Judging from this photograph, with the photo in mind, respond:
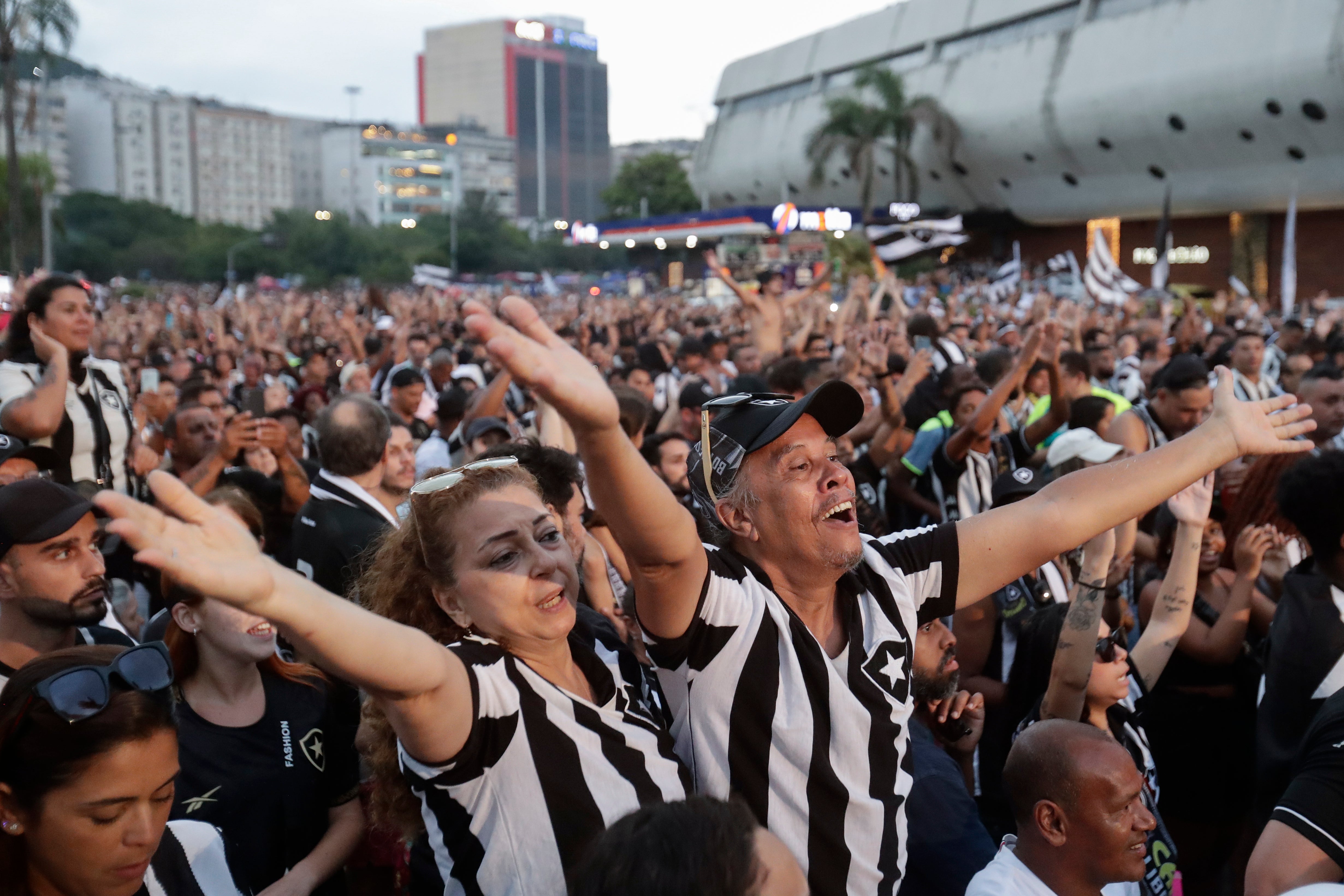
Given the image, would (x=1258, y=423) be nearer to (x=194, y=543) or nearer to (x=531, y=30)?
(x=194, y=543)

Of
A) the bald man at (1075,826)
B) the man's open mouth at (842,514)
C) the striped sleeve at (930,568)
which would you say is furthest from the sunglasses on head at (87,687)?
the bald man at (1075,826)

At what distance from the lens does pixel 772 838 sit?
5.56 ft

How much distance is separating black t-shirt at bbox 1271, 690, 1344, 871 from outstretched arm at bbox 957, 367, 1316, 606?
60 centimetres

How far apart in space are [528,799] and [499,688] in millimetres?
212

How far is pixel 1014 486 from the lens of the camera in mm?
4301

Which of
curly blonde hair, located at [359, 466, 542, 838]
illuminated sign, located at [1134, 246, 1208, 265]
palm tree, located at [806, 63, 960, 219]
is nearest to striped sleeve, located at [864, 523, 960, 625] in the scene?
curly blonde hair, located at [359, 466, 542, 838]

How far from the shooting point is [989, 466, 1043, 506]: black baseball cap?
4227mm

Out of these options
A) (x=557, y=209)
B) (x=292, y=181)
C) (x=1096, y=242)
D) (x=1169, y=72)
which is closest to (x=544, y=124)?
(x=557, y=209)

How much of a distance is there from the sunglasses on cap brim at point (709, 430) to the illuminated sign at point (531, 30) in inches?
6886

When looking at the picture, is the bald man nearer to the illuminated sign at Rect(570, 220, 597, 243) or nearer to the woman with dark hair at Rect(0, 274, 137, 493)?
the woman with dark hair at Rect(0, 274, 137, 493)

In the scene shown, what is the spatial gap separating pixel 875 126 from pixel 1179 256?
13.7 meters

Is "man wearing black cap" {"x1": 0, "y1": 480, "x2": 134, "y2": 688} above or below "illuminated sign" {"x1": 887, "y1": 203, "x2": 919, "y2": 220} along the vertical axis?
below

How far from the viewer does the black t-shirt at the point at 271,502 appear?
5.68 metres

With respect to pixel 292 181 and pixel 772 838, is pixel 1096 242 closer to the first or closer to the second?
pixel 772 838
